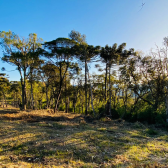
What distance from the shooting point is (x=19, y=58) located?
46.9 ft

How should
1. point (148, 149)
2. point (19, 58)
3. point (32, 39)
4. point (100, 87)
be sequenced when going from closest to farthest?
point (148, 149) → point (19, 58) → point (32, 39) → point (100, 87)

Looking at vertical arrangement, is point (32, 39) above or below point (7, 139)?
above

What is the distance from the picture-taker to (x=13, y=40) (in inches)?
570

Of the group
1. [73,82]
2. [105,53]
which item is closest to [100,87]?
[73,82]

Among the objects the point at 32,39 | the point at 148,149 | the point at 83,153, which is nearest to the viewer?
the point at 83,153

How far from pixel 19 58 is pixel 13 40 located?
2.23 metres

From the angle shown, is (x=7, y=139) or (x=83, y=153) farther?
(x=7, y=139)

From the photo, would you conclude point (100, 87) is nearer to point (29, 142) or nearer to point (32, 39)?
point (32, 39)

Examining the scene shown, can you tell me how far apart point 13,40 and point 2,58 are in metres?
2.41

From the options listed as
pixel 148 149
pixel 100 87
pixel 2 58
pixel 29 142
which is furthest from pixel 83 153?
pixel 100 87

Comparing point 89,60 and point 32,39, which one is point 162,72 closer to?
point 89,60

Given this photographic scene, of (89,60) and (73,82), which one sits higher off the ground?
(89,60)

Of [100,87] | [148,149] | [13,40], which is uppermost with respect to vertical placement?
[13,40]

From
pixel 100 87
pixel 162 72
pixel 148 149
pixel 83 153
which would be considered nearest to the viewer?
pixel 83 153
